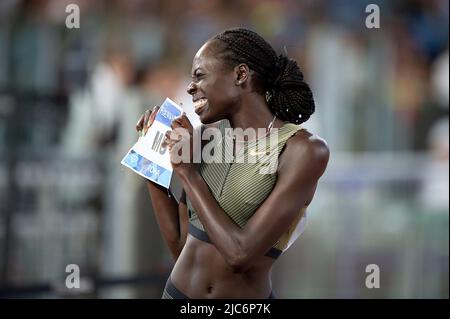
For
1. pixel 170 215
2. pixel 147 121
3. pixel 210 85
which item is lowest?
pixel 170 215

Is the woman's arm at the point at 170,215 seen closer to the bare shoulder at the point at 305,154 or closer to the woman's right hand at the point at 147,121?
the woman's right hand at the point at 147,121

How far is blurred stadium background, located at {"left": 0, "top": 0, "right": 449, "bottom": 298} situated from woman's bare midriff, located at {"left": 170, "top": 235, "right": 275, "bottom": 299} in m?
2.39

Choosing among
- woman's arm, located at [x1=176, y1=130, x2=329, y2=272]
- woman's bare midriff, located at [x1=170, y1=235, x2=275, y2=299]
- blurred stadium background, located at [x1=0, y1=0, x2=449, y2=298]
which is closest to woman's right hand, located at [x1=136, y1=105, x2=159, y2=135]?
woman's arm, located at [x1=176, y1=130, x2=329, y2=272]

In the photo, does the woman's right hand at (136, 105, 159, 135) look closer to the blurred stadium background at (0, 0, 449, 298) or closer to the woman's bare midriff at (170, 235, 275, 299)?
the woman's bare midriff at (170, 235, 275, 299)

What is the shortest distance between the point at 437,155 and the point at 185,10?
2379mm

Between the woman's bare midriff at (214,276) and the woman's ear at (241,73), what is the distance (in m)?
0.57

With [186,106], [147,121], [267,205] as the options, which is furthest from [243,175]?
[186,106]

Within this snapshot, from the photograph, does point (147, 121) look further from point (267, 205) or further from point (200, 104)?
point (267, 205)

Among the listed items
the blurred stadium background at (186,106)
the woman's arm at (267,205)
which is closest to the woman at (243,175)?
the woman's arm at (267,205)

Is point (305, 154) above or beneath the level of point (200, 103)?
beneath

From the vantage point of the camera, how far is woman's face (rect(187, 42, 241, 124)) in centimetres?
310

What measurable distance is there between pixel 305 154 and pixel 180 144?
1.38ft

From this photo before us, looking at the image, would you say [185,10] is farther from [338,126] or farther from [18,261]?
[18,261]

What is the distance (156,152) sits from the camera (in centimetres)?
319
